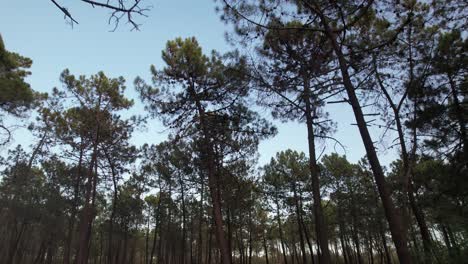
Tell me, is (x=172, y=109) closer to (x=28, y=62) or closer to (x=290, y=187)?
(x=28, y=62)

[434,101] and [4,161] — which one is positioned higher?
[4,161]

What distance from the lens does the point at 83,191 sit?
2141 centimetres

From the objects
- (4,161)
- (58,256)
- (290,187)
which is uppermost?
(4,161)

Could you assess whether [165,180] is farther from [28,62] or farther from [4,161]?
[28,62]

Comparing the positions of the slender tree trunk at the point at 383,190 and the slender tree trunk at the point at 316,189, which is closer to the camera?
the slender tree trunk at the point at 383,190

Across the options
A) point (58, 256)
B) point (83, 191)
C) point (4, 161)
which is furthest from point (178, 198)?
point (58, 256)

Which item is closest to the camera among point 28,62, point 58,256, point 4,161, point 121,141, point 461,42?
point 461,42

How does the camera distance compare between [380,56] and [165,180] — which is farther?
[165,180]

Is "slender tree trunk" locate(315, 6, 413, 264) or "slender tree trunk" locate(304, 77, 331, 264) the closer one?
"slender tree trunk" locate(315, 6, 413, 264)

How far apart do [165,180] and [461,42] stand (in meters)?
20.3

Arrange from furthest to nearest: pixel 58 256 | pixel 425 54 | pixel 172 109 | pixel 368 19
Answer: pixel 58 256 < pixel 172 109 < pixel 425 54 < pixel 368 19

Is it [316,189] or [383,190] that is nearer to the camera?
[383,190]

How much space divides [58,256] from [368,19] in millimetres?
55745

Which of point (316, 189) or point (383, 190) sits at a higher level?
point (316, 189)
